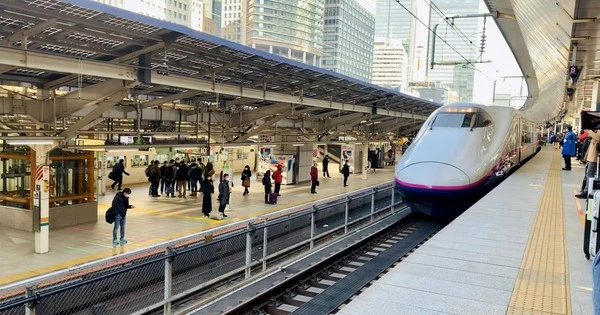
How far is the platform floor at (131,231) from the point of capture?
9539 millimetres

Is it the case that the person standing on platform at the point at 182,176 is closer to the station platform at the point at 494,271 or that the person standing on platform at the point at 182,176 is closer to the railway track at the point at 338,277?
the railway track at the point at 338,277

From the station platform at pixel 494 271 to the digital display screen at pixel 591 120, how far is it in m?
1.64

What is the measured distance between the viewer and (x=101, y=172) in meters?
17.9

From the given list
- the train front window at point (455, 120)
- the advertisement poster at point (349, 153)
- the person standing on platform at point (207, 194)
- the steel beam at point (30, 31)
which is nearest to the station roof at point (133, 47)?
the steel beam at point (30, 31)

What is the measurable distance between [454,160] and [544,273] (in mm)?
5563

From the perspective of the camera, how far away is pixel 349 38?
11569cm

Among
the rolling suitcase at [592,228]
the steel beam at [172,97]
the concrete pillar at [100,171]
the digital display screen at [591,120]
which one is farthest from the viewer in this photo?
the concrete pillar at [100,171]

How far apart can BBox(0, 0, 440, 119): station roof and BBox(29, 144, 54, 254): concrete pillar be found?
4.89ft

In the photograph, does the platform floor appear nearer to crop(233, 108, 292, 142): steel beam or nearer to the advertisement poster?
crop(233, 108, 292, 142): steel beam

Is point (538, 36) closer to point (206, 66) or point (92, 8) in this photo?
point (206, 66)

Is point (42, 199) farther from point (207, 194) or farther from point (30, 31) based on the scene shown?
point (207, 194)

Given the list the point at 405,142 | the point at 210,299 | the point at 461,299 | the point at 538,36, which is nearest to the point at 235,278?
the point at 210,299

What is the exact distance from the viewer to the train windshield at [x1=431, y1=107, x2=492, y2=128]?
40.9ft

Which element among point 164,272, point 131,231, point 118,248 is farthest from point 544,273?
point 131,231
